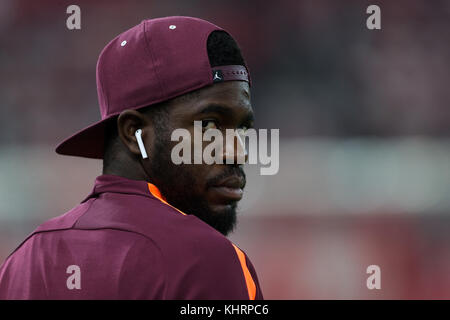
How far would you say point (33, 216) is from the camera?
6000 millimetres


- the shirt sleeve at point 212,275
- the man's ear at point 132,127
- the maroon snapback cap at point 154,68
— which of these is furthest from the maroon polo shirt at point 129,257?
the maroon snapback cap at point 154,68

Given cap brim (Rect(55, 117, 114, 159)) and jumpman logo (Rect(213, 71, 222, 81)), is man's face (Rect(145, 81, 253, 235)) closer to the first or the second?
jumpman logo (Rect(213, 71, 222, 81))

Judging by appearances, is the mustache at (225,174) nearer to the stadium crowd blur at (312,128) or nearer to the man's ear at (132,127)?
the man's ear at (132,127)

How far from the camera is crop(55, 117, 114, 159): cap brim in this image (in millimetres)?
1683

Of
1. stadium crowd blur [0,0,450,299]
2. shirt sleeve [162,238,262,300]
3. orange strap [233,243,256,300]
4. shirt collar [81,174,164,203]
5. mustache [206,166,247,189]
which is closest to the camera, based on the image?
shirt sleeve [162,238,262,300]

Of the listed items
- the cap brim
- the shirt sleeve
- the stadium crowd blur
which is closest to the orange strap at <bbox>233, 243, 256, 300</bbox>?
the shirt sleeve

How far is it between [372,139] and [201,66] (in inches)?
181

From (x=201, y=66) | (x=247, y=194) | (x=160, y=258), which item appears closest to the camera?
(x=160, y=258)

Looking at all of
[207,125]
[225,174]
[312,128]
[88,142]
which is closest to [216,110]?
[207,125]

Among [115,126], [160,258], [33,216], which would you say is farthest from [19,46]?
[160,258]

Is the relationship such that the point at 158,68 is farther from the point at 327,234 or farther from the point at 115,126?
the point at 327,234

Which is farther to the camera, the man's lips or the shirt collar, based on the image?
the man's lips

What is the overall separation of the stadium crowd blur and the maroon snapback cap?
4.10 m

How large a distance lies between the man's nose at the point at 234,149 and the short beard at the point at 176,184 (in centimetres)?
3
